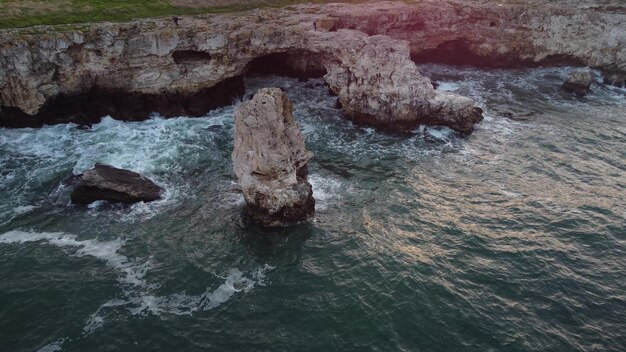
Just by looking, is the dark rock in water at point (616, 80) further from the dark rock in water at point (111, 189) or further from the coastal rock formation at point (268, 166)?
the dark rock in water at point (111, 189)

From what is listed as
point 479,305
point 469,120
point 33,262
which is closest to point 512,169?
point 469,120

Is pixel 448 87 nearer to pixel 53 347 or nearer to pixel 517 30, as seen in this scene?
pixel 517 30

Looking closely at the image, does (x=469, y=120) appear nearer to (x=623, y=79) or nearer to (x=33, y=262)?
(x=623, y=79)

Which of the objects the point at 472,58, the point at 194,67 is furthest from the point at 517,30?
the point at 194,67

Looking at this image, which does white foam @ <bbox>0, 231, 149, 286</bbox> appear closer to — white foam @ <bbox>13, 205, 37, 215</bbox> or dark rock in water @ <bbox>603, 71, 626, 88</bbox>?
white foam @ <bbox>13, 205, 37, 215</bbox>

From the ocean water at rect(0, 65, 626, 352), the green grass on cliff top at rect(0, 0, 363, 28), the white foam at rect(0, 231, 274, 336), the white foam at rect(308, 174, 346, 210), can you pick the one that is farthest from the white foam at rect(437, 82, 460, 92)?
the white foam at rect(0, 231, 274, 336)

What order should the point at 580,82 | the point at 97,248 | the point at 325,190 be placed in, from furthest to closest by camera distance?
the point at 580,82 < the point at 325,190 < the point at 97,248
